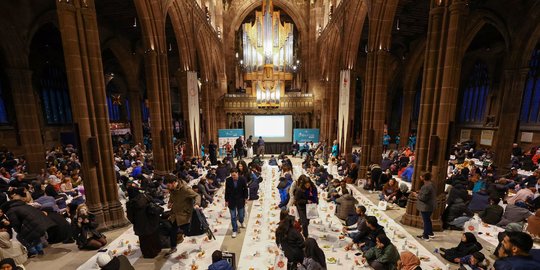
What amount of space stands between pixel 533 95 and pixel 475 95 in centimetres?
459

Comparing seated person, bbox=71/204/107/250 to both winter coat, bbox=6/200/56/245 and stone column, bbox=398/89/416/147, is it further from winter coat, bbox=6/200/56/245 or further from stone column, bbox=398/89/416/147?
stone column, bbox=398/89/416/147

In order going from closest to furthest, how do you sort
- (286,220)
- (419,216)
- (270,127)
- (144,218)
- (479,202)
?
(286,220) → (144,218) → (419,216) → (479,202) → (270,127)

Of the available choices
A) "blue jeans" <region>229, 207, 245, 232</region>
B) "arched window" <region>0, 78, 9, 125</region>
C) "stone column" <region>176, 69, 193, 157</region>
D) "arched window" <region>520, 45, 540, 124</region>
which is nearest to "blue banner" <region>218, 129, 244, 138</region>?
"stone column" <region>176, 69, 193, 157</region>

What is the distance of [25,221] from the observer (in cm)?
501

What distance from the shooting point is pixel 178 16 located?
12.4m

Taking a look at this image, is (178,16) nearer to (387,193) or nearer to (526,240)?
(387,193)

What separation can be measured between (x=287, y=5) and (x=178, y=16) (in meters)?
15.0

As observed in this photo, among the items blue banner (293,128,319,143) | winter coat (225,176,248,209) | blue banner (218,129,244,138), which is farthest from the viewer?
blue banner (293,128,319,143)

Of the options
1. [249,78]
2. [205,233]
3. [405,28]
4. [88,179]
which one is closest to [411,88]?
[405,28]

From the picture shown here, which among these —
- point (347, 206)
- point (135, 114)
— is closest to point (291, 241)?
point (347, 206)

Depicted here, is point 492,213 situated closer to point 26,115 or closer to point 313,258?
point 313,258

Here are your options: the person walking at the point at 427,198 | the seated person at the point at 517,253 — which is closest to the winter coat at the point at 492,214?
the person walking at the point at 427,198

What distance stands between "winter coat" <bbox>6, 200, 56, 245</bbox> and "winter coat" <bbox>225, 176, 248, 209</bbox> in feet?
13.5

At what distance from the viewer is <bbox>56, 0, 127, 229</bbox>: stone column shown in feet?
19.2
